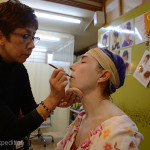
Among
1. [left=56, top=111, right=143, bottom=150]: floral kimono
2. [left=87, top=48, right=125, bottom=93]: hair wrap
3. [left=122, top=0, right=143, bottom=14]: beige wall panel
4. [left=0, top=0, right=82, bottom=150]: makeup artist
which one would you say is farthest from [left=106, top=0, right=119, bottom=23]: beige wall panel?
[left=56, top=111, right=143, bottom=150]: floral kimono

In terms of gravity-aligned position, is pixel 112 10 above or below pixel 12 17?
above

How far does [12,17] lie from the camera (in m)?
0.84

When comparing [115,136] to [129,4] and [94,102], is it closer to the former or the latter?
[94,102]

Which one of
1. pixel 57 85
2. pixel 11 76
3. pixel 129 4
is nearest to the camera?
pixel 57 85

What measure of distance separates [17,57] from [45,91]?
321cm

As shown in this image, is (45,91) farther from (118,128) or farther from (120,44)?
(118,128)

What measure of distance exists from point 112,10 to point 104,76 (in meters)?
1.62

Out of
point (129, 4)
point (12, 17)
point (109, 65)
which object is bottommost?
point (109, 65)

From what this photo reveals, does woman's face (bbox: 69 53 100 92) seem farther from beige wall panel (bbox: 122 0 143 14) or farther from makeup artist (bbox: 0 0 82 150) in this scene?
beige wall panel (bbox: 122 0 143 14)

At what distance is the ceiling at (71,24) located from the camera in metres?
2.51

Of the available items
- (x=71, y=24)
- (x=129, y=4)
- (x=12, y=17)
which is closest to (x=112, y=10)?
(x=129, y=4)

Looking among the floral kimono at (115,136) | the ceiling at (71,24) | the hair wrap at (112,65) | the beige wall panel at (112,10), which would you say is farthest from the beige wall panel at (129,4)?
the floral kimono at (115,136)

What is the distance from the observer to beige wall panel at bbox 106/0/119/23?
2.07 meters

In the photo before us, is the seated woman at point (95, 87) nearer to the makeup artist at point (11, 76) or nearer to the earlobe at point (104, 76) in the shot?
the earlobe at point (104, 76)
